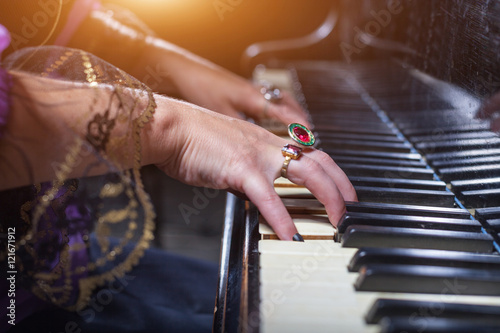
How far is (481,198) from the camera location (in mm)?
812

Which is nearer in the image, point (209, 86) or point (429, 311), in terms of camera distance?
point (429, 311)

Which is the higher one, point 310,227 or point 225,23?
point 225,23

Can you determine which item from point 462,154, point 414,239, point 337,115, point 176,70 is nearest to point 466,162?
point 462,154

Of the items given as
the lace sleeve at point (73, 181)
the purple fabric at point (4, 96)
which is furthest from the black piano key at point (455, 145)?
the purple fabric at point (4, 96)

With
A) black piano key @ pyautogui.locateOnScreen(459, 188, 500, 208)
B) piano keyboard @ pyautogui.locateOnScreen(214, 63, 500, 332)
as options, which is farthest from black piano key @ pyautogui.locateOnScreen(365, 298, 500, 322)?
black piano key @ pyautogui.locateOnScreen(459, 188, 500, 208)

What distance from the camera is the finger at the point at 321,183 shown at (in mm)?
765

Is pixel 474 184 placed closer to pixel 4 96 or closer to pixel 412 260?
pixel 412 260

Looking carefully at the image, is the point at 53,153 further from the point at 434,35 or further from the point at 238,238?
the point at 434,35

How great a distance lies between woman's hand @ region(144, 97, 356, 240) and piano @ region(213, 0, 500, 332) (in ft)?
0.16

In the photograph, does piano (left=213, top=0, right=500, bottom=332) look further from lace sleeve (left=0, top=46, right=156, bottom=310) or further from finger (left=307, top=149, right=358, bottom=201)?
lace sleeve (left=0, top=46, right=156, bottom=310)

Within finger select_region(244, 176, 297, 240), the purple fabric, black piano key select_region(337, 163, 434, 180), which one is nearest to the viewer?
the purple fabric

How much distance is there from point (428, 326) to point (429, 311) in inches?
1.8

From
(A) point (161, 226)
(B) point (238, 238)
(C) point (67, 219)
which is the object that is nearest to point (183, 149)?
(B) point (238, 238)

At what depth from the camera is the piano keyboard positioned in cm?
56
